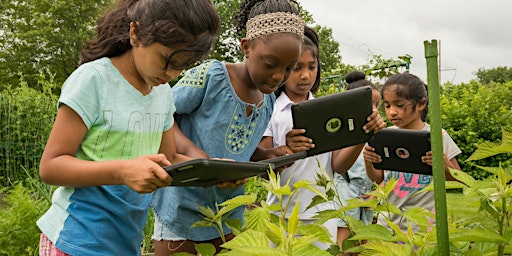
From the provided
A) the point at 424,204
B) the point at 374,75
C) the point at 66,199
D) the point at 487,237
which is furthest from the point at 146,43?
the point at 374,75

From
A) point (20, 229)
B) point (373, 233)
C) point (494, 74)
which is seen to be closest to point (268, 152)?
point (373, 233)

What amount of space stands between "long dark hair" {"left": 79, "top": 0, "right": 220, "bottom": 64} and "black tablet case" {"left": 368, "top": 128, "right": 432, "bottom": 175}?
1.15 m

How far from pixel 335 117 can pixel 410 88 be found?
1381 millimetres

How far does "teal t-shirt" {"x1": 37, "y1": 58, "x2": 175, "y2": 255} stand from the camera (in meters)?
1.40

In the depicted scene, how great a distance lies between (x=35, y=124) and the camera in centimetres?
847

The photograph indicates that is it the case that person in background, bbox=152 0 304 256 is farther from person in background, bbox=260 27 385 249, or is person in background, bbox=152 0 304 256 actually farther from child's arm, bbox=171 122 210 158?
person in background, bbox=260 27 385 249

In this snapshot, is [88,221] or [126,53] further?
[126,53]

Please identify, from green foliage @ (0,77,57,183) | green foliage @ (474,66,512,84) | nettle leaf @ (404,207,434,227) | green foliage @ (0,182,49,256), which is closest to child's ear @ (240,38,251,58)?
nettle leaf @ (404,207,434,227)

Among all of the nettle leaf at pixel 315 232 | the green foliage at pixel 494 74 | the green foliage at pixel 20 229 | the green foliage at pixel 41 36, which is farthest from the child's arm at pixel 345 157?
the green foliage at pixel 494 74

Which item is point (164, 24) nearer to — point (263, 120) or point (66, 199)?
point (66, 199)

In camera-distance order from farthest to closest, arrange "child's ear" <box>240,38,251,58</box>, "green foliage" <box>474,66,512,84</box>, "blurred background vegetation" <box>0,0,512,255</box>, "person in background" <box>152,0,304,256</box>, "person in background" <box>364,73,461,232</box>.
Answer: "green foliage" <box>474,66,512,84</box>
"blurred background vegetation" <box>0,0,512,255</box>
"person in background" <box>364,73,461,232</box>
"child's ear" <box>240,38,251,58</box>
"person in background" <box>152,0,304,256</box>

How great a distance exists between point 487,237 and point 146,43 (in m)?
0.98

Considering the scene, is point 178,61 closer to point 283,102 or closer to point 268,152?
point 268,152

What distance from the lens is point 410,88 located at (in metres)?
3.22
